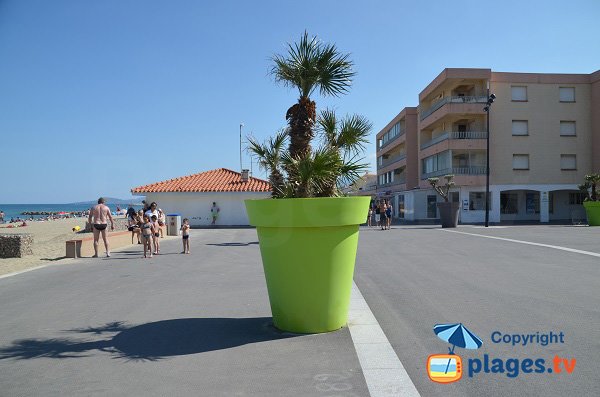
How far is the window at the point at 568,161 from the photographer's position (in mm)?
35750

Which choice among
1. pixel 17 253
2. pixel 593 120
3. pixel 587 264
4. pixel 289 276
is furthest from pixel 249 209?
pixel 593 120

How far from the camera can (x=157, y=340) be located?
446 cm

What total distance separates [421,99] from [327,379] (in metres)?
43.9

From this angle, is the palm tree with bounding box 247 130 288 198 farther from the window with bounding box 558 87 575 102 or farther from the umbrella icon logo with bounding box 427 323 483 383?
the window with bounding box 558 87 575 102

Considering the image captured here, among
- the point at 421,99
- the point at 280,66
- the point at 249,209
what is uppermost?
the point at 421,99

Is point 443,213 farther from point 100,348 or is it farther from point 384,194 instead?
point 384,194

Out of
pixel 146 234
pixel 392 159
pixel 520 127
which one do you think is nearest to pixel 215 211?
pixel 146 234

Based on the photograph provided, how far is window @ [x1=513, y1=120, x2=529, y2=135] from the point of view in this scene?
35.6 metres

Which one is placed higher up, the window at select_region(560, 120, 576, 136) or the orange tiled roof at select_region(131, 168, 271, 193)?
the window at select_region(560, 120, 576, 136)

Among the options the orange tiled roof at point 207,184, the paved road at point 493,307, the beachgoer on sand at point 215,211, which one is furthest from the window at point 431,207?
the paved road at point 493,307

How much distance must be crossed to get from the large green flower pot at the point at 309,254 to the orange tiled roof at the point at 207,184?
23998 mm

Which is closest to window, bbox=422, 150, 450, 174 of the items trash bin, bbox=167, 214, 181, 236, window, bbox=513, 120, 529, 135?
window, bbox=513, 120, 529, 135

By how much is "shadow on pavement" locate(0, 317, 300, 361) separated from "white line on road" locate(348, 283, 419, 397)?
76cm

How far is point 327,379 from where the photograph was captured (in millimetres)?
3426
